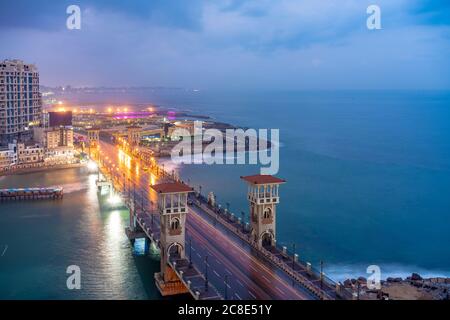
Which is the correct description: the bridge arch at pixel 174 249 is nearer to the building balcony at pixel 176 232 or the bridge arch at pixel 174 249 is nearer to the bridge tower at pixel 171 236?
the bridge tower at pixel 171 236

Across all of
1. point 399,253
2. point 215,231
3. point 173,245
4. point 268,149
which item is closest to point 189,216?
point 215,231

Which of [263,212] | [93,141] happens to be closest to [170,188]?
[263,212]

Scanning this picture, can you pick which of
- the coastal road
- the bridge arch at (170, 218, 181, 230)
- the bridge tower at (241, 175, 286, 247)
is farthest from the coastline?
the bridge tower at (241, 175, 286, 247)

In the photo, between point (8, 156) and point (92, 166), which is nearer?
point (8, 156)

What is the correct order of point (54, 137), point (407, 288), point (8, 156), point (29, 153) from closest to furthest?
point (407, 288), point (8, 156), point (29, 153), point (54, 137)

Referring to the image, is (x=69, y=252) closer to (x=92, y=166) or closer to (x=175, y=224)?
(x=175, y=224)
